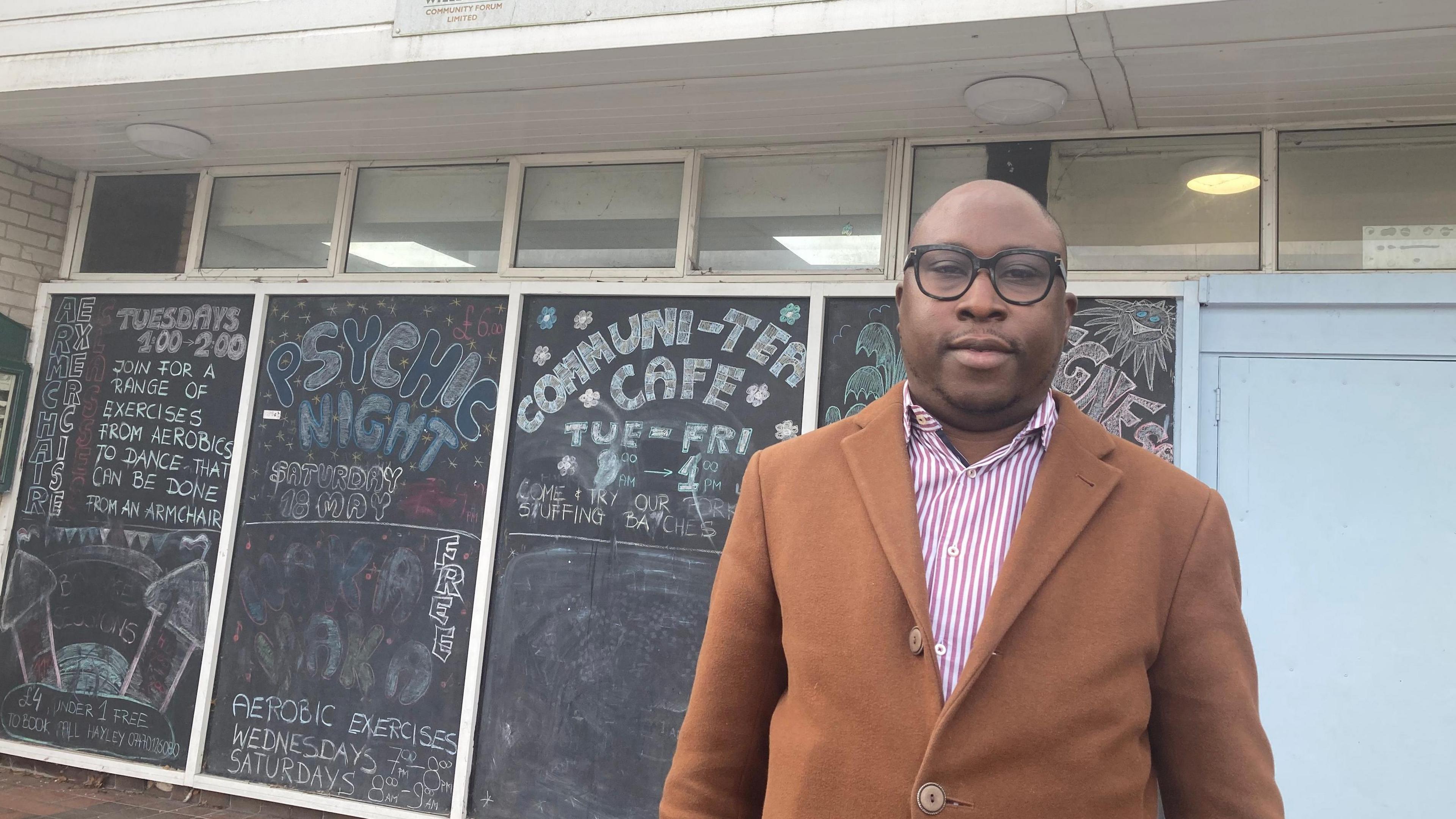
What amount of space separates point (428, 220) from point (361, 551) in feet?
5.86

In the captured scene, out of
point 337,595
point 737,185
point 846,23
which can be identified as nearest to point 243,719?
point 337,595

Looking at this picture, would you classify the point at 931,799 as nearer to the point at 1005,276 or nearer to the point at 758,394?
the point at 1005,276

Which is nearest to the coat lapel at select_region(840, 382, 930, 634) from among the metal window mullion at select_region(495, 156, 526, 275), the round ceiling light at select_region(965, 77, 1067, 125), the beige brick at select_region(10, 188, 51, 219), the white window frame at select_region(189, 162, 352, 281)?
the round ceiling light at select_region(965, 77, 1067, 125)

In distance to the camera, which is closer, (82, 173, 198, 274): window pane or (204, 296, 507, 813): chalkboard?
(204, 296, 507, 813): chalkboard

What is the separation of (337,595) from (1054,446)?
4721 millimetres

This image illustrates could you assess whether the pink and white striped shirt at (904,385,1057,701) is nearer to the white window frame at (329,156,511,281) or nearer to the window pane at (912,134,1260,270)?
the window pane at (912,134,1260,270)

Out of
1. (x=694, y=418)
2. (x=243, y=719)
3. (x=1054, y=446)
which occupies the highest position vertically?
(x=694, y=418)

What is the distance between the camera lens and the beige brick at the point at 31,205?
20.8 feet

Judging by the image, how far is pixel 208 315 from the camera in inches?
241

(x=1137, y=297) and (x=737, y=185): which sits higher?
(x=737, y=185)

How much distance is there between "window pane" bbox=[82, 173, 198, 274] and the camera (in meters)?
6.34

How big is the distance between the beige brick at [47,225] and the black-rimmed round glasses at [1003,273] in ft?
21.5

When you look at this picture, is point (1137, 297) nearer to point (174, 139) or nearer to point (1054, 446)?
point (1054, 446)

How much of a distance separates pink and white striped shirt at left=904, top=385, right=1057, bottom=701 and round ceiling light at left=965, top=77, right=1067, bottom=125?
114 inches
